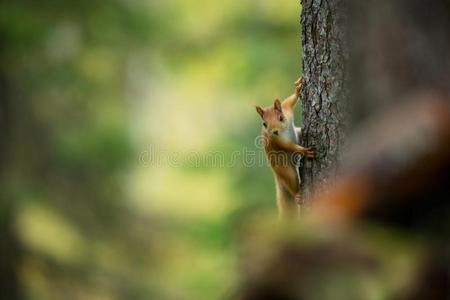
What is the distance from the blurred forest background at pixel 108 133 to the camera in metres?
9.62

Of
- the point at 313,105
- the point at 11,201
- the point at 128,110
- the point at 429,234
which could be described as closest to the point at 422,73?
the point at 429,234

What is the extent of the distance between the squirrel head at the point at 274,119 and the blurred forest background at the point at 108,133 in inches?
132

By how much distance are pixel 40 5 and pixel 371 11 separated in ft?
28.8

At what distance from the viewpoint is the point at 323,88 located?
4074 mm

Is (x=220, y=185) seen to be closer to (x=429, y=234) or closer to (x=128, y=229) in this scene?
(x=128, y=229)

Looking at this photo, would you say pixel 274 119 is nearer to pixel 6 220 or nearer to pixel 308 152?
pixel 308 152

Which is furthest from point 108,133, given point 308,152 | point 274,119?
point 308,152

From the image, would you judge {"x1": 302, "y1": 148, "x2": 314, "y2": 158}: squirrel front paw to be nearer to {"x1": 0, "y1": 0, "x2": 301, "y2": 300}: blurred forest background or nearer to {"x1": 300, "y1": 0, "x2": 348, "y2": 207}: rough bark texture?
{"x1": 300, "y1": 0, "x2": 348, "y2": 207}: rough bark texture

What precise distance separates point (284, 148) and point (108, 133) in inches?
210

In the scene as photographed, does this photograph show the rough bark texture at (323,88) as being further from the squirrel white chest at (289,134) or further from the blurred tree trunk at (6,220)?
the blurred tree trunk at (6,220)

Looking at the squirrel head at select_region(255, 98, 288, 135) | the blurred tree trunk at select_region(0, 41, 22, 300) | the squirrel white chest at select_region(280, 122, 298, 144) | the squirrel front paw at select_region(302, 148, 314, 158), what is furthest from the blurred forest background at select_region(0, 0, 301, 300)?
the squirrel front paw at select_region(302, 148, 314, 158)

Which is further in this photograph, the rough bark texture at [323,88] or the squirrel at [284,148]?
the squirrel at [284,148]

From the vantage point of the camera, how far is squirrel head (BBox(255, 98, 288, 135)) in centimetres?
517

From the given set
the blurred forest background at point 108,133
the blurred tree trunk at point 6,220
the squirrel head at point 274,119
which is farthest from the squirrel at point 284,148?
the blurred tree trunk at point 6,220
